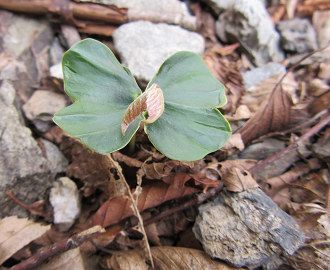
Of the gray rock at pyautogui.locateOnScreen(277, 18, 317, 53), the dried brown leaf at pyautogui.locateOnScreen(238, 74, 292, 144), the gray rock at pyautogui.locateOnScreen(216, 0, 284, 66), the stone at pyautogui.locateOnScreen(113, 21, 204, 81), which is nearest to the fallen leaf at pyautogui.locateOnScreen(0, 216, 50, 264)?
the stone at pyautogui.locateOnScreen(113, 21, 204, 81)

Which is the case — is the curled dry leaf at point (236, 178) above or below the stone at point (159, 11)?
below

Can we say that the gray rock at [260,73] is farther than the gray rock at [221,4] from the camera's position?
No

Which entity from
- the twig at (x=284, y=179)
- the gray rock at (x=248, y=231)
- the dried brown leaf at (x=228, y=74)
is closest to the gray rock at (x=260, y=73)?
the dried brown leaf at (x=228, y=74)

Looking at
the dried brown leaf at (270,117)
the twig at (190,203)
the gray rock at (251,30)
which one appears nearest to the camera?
the twig at (190,203)

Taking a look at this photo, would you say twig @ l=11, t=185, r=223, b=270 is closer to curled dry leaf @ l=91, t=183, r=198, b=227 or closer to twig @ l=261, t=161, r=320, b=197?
curled dry leaf @ l=91, t=183, r=198, b=227

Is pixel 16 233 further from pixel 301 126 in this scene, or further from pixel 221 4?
pixel 221 4

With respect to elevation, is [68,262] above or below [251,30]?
below

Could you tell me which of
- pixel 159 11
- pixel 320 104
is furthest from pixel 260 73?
pixel 159 11

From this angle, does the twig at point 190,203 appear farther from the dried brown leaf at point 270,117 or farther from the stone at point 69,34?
the stone at point 69,34
